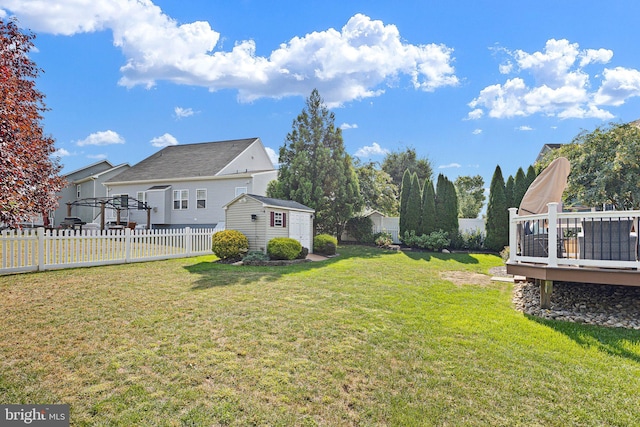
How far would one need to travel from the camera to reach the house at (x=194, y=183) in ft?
68.5

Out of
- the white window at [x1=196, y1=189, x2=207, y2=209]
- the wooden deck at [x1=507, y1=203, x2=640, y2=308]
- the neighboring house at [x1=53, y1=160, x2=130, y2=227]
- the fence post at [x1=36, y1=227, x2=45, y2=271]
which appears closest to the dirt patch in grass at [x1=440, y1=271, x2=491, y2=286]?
the wooden deck at [x1=507, y1=203, x2=640, y2=308]

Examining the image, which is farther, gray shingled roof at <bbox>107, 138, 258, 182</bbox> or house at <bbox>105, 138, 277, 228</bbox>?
gray shingled roof at <bbox>107, 138, 258, 182</bbox>

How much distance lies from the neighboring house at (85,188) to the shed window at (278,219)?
67.4ft

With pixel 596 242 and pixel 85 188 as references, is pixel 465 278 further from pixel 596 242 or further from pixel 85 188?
pixel 85 188

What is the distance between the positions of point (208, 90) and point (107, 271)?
9.26 m

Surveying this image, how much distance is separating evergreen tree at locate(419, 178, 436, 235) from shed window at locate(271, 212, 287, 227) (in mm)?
8818

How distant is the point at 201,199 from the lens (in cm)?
2153

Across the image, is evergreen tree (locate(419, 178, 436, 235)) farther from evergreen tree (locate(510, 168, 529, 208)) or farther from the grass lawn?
the grass lawn

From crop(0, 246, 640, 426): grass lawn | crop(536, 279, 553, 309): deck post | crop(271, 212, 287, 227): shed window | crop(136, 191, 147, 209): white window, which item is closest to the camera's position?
crop(0, 246, 640, 426): grass lawn

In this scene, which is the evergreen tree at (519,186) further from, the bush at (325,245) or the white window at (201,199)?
the white window at (201,199)

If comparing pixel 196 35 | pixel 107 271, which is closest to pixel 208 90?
pixel 196 35

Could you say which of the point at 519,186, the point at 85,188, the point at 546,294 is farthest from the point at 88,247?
the point at 85,188

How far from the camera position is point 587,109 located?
487 inches

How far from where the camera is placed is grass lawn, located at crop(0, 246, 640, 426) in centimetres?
294
